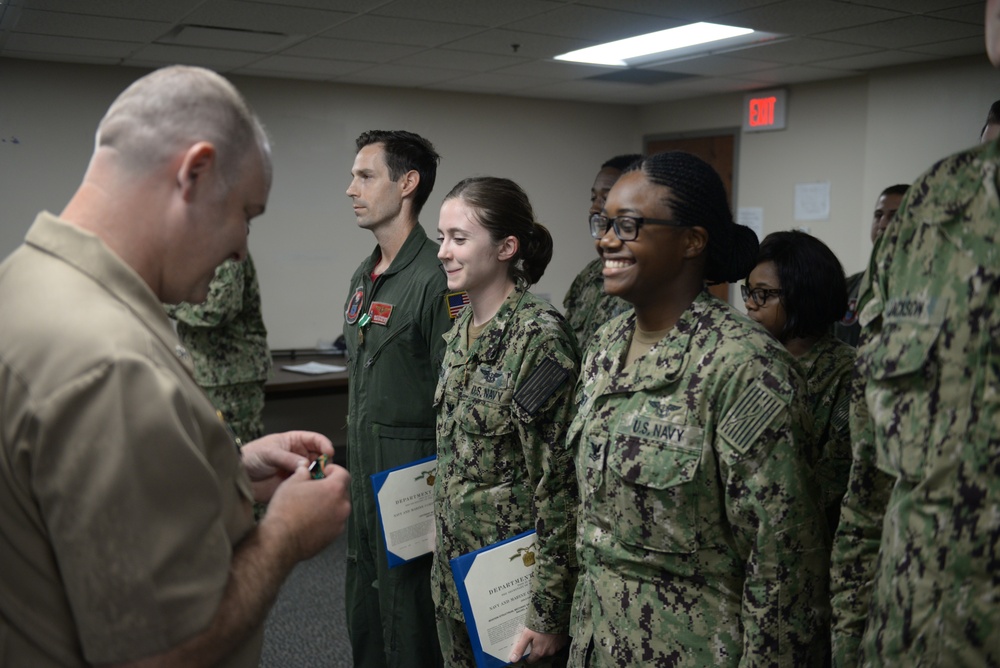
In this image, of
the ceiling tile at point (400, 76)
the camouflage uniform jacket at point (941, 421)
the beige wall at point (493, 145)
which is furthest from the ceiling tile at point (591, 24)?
the camouflage uniform jacket at point (941, 421)

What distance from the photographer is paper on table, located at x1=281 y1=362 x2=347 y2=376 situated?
516 cm

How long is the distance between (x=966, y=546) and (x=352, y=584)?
6.30 ft

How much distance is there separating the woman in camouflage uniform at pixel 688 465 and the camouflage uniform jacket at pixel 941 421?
0.77 ft

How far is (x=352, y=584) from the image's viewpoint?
251 cm

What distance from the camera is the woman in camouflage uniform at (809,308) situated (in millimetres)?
2053

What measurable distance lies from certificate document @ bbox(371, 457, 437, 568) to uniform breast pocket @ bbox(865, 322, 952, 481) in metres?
1.36

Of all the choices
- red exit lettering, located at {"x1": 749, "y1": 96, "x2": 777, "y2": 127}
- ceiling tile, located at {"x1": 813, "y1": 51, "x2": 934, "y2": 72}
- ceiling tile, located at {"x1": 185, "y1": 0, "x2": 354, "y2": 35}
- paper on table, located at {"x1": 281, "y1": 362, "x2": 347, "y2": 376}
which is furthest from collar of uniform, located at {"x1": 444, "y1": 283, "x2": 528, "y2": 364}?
red exit lettering, located at {"x1": 749, "y1": 96, "x2": 777, "y2": 127}

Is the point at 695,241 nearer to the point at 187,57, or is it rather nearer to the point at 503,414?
the point at 503,414

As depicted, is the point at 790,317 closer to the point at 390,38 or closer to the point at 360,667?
the point at 360,667

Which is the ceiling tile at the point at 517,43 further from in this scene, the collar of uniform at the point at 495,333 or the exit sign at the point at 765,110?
the collar of uniform at the point at 495,333

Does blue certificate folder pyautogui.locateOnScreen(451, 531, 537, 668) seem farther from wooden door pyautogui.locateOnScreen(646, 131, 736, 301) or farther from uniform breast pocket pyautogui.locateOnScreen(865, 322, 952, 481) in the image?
wooden door pyautogui.locateOnScreen(646, 131, 736, 301)

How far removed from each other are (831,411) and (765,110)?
438 cm

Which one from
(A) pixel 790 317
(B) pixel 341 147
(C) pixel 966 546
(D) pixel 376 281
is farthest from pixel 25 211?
(C) pixel 966 546

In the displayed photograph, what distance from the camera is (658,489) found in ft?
4.57
